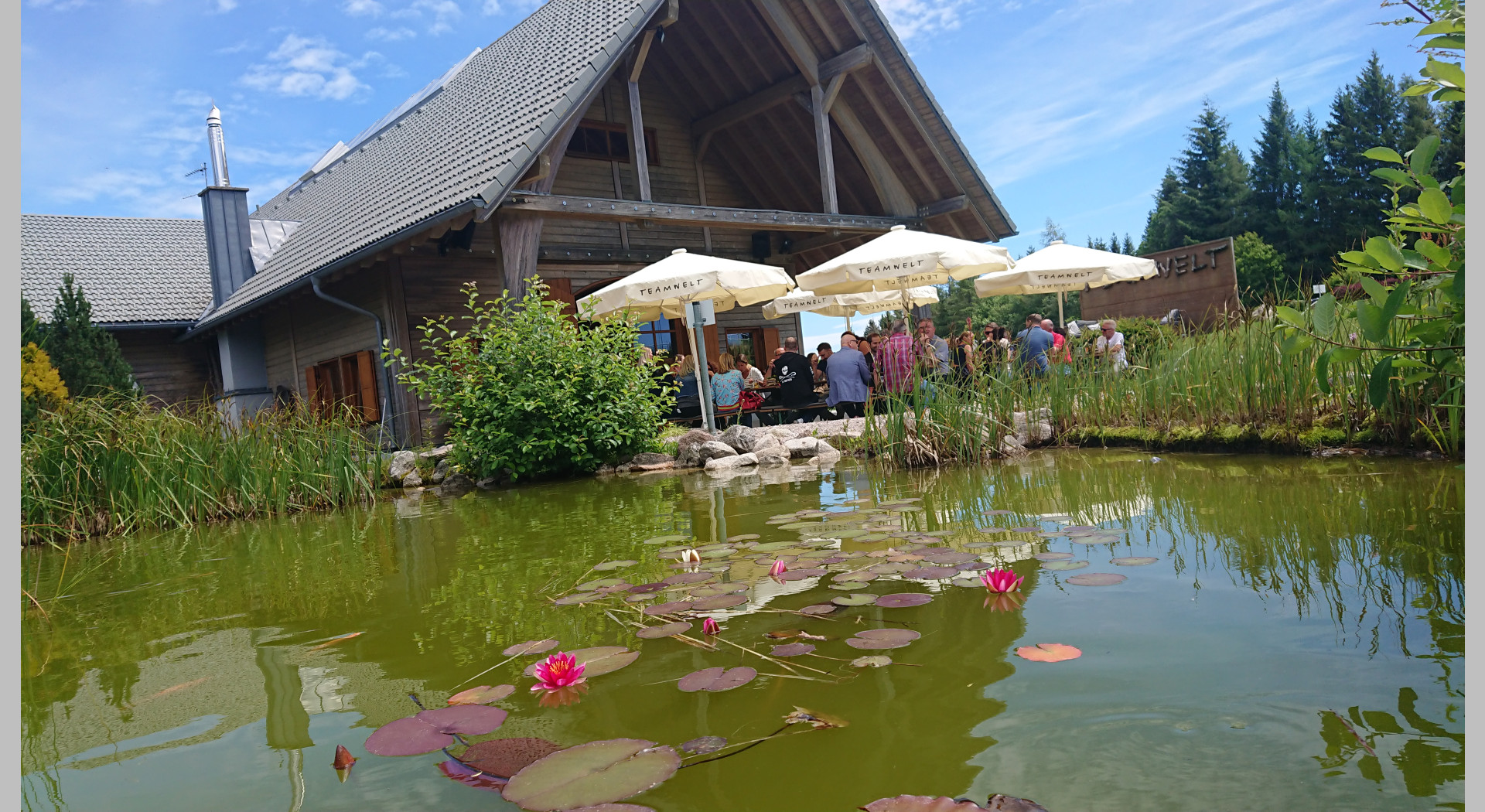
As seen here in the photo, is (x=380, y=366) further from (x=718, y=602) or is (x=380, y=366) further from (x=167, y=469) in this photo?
(x=718, y=602)

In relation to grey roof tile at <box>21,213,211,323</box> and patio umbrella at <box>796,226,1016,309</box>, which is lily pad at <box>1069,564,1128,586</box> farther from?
grey roof tile at <box>21,213,211,323</box>

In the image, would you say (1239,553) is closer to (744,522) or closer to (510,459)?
(744,522)

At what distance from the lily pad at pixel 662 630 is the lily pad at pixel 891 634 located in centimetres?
45

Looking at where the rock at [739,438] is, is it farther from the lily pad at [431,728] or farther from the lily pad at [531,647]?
the lily pad at [431,728]

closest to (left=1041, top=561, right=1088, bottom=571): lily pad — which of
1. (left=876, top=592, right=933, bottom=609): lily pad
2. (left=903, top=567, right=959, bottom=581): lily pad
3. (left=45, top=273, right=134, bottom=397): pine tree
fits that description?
(left=903, top=567, right=959, bottom=581): lily pad

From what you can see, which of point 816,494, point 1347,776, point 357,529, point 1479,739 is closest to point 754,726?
Answer: point 1347,776

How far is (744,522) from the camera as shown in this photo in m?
4.23

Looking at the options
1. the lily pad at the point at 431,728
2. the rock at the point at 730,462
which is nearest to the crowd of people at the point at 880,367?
the rock at the point at 730,462

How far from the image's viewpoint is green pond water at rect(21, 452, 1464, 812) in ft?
4.70

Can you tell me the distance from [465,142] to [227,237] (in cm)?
539

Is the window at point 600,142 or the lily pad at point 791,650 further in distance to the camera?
the window at point 600,142

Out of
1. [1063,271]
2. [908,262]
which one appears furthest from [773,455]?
[1063,271]

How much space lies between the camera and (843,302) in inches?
524

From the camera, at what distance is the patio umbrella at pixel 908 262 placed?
876 cm
